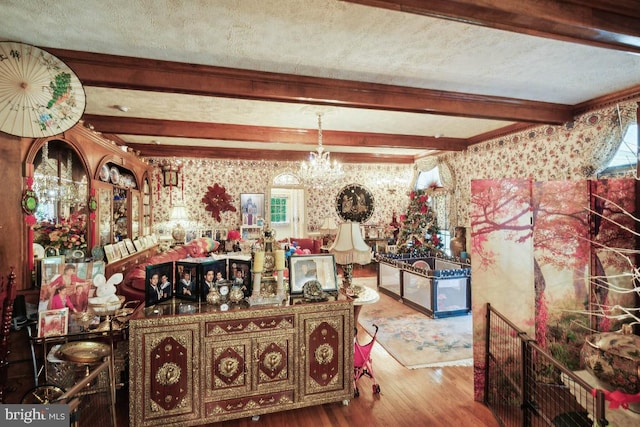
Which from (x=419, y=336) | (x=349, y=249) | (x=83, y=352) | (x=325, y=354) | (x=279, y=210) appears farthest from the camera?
(x=279, y=210)

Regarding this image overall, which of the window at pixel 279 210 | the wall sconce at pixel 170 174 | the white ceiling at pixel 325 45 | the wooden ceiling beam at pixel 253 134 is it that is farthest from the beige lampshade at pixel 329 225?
the white ceiling at pixel 325 45

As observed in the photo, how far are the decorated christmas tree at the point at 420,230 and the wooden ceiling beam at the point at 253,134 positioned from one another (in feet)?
5.49

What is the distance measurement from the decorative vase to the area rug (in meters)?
1.64

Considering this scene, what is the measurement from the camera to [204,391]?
257 centimetres

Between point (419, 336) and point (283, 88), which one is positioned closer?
point (283, 88)

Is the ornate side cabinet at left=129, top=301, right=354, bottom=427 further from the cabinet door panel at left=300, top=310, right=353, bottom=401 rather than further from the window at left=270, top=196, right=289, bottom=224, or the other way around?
the window at left=270, top=196, right=289, bottom=224

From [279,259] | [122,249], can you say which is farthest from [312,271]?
[122,249]

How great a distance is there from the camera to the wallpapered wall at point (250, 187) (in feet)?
→ 26.3

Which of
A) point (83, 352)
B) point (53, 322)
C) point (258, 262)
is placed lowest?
point (83, 352)

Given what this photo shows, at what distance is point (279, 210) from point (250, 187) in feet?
3.91

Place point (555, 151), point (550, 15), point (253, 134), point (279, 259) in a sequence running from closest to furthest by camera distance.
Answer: point (550, 15)
point (279, 259)
point (555, 151)
point (253, 134)

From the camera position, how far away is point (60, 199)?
4012mm

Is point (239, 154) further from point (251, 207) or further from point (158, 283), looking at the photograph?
point (158, 283)

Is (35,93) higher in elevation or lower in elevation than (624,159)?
higher
